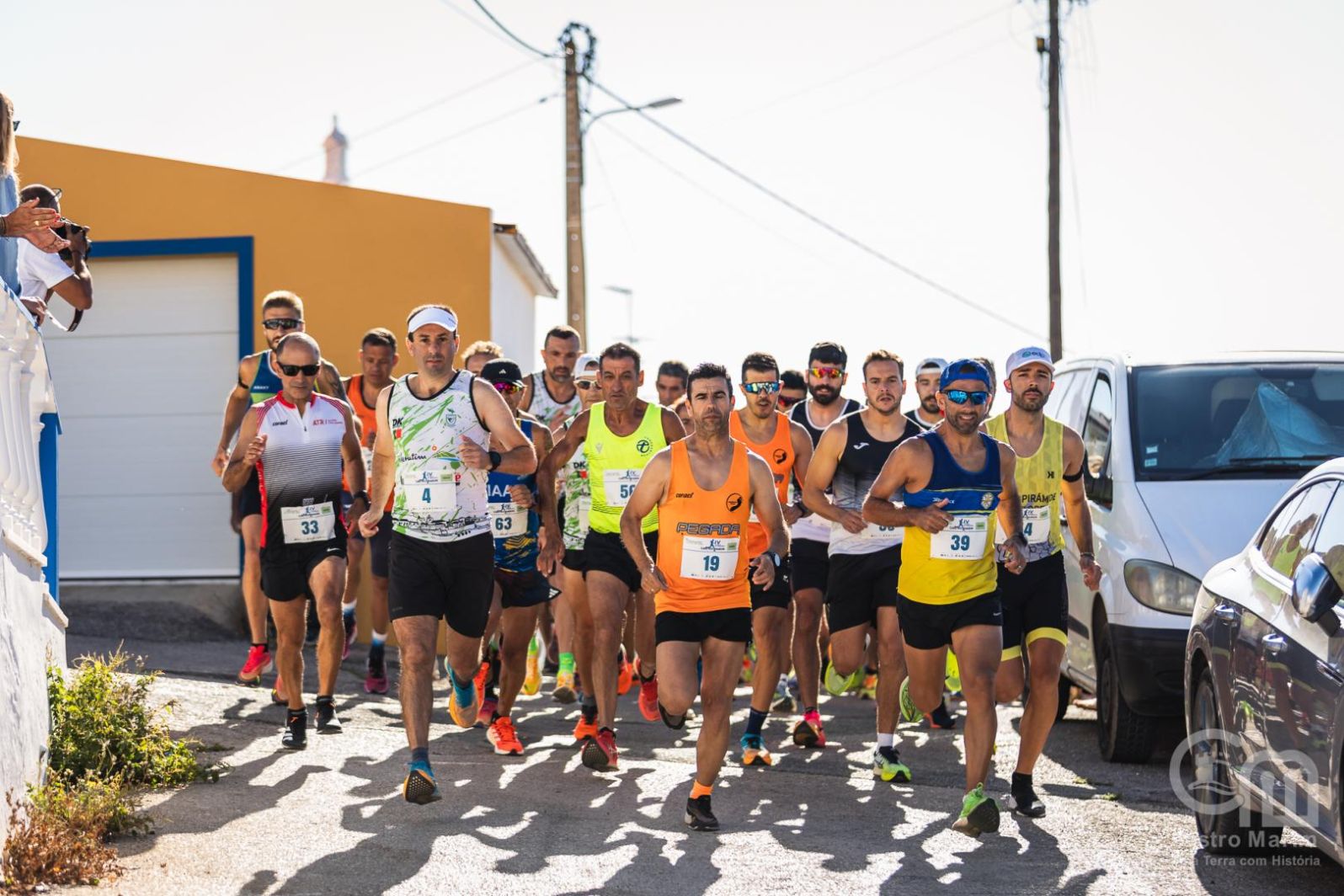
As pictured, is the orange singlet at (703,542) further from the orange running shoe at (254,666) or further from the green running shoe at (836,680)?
the orange running shoe at (254,666)

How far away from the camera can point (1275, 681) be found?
19.7ft

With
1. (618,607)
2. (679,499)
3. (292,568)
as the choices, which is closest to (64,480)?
(292,568)

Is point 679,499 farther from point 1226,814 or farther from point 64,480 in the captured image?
point 64,480

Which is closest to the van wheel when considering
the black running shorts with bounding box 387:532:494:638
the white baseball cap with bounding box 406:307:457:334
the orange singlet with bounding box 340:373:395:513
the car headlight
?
the car headlight

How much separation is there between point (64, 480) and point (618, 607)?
9.15 metres

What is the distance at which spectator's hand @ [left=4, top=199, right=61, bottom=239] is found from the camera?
6.61m

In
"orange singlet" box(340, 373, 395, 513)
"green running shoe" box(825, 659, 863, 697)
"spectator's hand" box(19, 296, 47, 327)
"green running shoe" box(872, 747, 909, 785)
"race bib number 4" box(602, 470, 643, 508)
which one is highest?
"spectator's hand" box(19, 296, 47, 327)

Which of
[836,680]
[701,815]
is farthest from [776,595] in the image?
[701,815]

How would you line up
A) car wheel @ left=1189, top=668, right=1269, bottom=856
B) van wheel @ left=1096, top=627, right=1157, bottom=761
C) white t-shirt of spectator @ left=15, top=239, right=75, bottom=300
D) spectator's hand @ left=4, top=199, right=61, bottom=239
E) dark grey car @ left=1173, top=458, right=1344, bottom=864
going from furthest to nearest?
van wheel @ left=1096, top=627, right=1157, bottom=761 < white t-shirt of spectator @ left=15, top=239, right=75, bottom=300 < car wheel @ left=1189, top=668, right=1269, bottom=856 < spectator's hand @ left=4, top=199, right=61, bottom=239 < dark grey car @ left=1173, top=458, right=1344, bottom=864

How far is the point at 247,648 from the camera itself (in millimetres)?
13922

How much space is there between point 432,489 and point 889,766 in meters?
2.81

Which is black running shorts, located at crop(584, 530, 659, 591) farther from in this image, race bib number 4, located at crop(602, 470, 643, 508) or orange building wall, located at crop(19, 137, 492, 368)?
orange building wall, located at crop(19, 137, 492, 368)

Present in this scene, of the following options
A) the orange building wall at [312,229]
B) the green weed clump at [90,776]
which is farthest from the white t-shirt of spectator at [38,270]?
the orange building wall at [312,229]

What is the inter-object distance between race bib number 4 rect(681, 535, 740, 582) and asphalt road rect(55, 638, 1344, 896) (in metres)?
1.08
